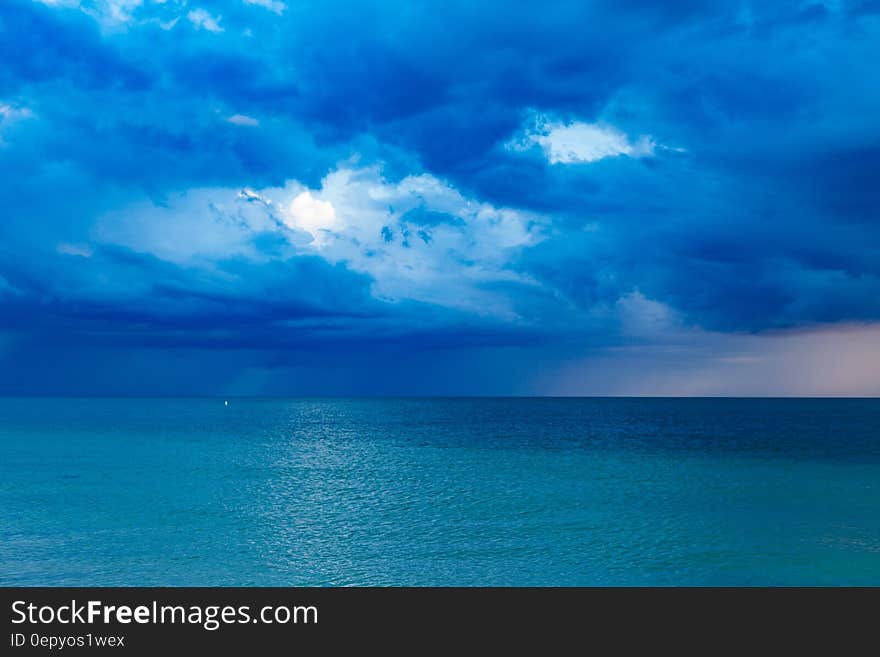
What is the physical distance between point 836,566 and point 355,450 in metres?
64.9

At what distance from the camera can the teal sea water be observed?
29.6 meters

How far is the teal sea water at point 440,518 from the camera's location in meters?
29.6
